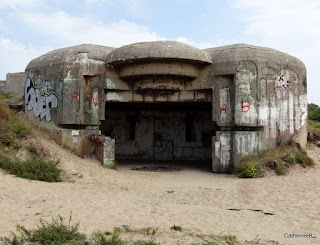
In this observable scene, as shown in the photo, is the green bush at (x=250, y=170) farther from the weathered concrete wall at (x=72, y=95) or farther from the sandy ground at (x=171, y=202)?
the weathered concrete wall at (x=72, y=95)

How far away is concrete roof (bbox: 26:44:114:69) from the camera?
35.5 ft

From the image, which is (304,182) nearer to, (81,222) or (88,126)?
(81,222)

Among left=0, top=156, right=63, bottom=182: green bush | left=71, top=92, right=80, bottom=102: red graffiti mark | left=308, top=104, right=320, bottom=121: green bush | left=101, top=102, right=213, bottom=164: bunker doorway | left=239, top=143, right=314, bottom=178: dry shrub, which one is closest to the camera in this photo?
left=0, top=156, right=63, bottom=182: green bush

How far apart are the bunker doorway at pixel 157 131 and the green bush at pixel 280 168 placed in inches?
234

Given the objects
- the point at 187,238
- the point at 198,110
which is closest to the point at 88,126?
the point at 198,110

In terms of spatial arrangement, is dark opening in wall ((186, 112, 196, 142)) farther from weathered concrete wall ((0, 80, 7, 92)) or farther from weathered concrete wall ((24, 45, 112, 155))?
weathered concrete wall ((0, 80, 7, 92))

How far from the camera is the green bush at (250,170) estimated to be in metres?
9.36

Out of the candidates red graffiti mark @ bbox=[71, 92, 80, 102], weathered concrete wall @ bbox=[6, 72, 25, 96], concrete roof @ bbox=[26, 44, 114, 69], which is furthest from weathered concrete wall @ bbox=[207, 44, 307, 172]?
weathered concrete wall @ bbox=[6, 72, 25, 96]

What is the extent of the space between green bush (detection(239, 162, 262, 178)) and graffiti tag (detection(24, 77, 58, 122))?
6466mm

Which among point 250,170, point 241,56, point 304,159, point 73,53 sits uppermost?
point 73,53

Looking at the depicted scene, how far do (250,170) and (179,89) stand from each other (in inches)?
144

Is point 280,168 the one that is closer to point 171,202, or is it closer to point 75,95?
point 171,202

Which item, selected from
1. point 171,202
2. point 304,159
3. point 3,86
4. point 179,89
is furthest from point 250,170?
point 3,86

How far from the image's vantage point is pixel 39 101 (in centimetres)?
1126
